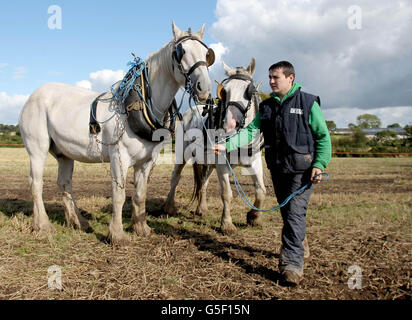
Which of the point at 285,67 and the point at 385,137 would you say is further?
the point at 385,137

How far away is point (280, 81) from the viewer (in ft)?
10.9

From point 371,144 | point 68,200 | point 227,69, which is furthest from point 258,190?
point 371,144

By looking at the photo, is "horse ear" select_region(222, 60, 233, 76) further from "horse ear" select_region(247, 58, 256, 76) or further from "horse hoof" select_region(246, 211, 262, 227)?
"horse hoof" select_region(246, 211, 262, 227)

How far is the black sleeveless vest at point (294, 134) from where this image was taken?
10.7 feet

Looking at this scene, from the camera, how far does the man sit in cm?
326

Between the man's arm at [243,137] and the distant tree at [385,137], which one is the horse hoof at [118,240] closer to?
the man's arm at [243,137]

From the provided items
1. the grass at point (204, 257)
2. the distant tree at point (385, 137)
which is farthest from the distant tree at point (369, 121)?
the grass at point (204, 257)

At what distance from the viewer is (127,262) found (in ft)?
12.9

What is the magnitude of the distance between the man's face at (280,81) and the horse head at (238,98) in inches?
52.3

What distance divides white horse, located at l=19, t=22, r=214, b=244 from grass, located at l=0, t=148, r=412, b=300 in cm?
48

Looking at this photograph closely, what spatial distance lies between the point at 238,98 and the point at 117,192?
7.84 feet

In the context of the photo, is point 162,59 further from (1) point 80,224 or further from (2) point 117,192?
(1) point 80,224

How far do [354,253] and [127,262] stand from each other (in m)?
3.11

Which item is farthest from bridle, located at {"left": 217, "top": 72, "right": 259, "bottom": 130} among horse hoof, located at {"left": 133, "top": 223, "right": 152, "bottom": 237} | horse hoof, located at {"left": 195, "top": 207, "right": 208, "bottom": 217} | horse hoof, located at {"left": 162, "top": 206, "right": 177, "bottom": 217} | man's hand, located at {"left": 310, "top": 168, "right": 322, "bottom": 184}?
horse hoof, located at {"left": 162, "top": 206, "right": 177, "bottom": 217}
